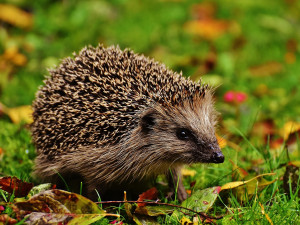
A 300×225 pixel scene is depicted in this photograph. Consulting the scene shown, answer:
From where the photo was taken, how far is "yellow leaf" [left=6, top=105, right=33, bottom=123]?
6.20 metres

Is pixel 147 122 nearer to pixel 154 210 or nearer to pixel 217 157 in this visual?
pixel 217 157

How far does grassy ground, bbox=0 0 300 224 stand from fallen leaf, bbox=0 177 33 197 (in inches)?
25.3

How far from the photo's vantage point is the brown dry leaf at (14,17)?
8.74 meters

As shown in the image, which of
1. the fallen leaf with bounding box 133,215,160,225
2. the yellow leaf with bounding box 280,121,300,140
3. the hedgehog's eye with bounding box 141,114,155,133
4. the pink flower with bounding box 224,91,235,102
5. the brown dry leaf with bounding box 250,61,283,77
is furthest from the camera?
the brown dry leaf with bounding box 250,61,283,77

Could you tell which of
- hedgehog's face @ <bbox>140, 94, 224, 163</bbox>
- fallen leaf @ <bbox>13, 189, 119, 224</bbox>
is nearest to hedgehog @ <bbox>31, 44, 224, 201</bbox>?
hedgehog's face @ <bbox>140, 94, 224, 163</bbox>

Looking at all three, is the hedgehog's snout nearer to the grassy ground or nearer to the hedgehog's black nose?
the hedgehog's black nose

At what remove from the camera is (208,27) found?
400 inches

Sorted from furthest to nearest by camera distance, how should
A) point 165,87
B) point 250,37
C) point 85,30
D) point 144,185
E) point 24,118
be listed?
point 250,37, point 85,30, point 24,118, point 144,185, point 165,87

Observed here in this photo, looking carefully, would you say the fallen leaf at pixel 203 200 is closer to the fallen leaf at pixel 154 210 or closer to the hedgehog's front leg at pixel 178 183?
the fallen leaf at pixel 154 210

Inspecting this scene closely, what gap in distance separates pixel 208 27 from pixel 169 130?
6.10 m

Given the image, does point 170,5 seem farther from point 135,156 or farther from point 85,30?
point 135,156

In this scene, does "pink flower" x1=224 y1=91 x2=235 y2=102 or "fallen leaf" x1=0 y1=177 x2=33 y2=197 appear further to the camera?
"pink flower" x1=224 y1=91 x2=235 y2=102

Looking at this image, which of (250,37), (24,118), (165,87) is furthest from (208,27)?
(165,87)

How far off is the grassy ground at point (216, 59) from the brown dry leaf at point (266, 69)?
19mm
